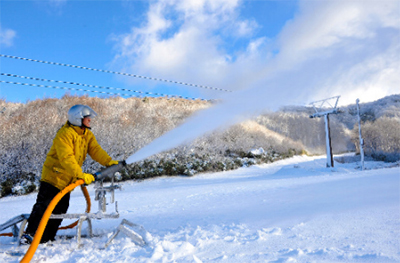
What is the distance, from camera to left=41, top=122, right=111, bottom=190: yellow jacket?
333 cm

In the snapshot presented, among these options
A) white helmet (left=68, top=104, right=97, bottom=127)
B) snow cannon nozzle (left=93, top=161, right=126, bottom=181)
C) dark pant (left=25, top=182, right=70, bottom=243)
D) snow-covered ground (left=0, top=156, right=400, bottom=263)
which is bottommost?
snow-covered ground (left=0, top=156, right=400, bottom=263)

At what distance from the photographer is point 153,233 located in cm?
392

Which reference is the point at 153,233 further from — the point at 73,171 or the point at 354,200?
the point at 354,200

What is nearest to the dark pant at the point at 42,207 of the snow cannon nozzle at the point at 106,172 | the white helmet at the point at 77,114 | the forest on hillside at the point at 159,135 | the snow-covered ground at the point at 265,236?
the snow-covered ground at the point at 265,236

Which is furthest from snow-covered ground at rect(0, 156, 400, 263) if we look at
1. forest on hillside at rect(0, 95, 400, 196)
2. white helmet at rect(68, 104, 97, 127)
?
forest on hillside at rect(0, 95, 400, 196)

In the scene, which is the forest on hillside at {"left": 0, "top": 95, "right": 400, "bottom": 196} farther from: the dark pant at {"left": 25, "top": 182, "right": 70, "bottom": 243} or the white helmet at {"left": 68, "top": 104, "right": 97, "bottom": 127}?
the white helmet at {"left": 68, "top": 104, "right": 97, "bottom": 127}

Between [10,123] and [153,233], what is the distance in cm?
1323

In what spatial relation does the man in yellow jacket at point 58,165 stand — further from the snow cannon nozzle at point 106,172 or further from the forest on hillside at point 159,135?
the forest on hillside at point 159,135

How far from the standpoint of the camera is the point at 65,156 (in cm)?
333

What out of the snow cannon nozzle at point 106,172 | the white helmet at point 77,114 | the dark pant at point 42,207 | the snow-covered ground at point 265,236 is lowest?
the snow-covered ground at point 265,236

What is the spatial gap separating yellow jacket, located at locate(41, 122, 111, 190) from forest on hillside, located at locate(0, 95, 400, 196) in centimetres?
963

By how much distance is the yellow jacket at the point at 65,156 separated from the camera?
3.33 m

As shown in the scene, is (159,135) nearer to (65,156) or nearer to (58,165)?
(58,165)

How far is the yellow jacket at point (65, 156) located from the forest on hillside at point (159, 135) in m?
9.63
